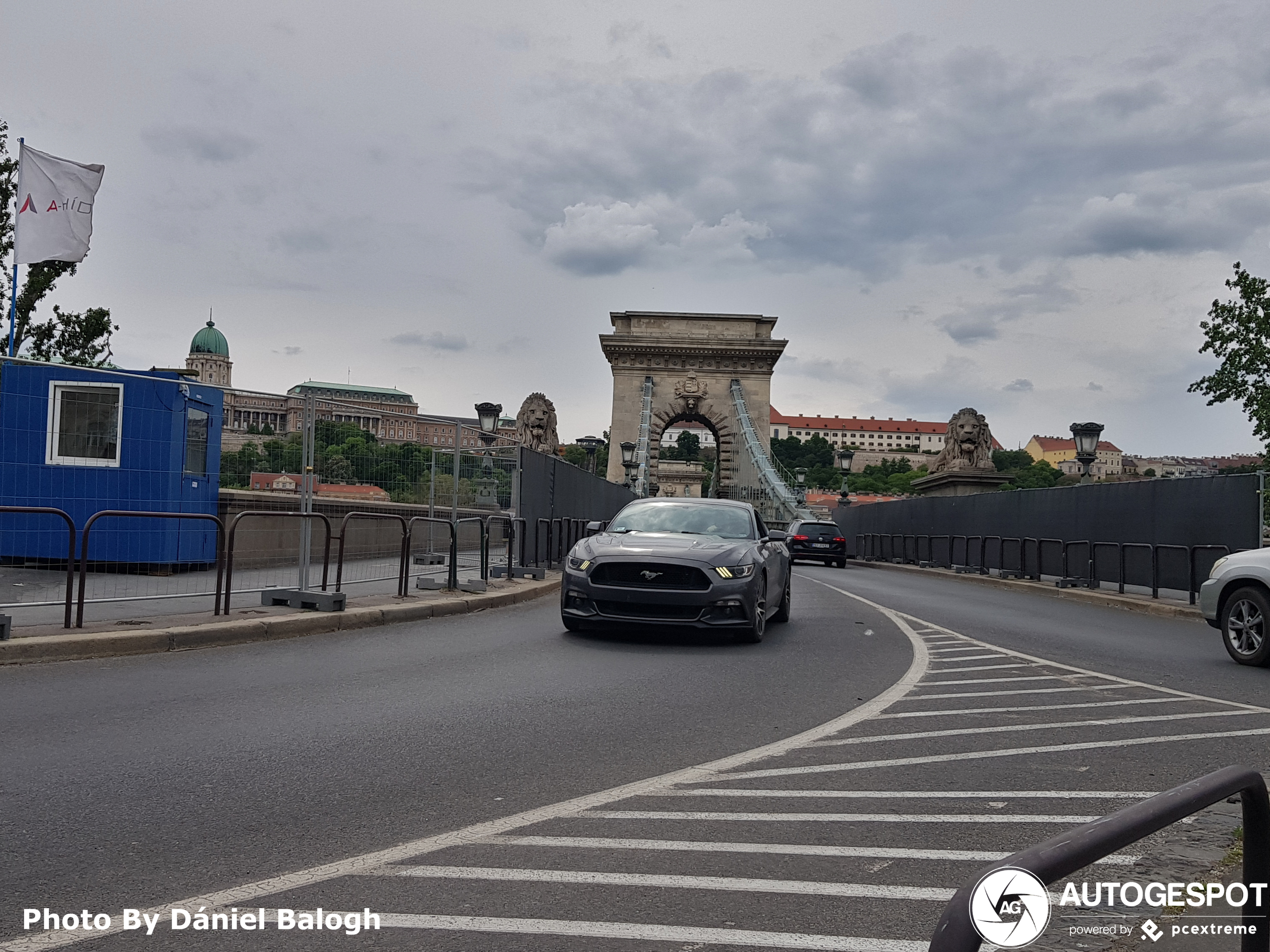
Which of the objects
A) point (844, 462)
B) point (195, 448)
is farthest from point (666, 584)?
point (844, 462)

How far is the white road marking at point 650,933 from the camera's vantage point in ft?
9.91

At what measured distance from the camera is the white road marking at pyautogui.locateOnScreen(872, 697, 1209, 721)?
6.74 metres

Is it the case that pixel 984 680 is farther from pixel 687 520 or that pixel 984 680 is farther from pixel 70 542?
pixel 70 542

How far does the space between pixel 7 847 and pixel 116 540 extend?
6826 millimetres

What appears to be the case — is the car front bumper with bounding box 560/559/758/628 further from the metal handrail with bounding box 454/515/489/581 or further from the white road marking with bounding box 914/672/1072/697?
the metal handrail with bounding box 454/515/489/581

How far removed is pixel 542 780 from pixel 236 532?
6.51 m

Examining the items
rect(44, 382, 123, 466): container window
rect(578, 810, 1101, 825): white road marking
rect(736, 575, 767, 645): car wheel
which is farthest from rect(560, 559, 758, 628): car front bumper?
rect(578, 810, 1101, 825): white road marking

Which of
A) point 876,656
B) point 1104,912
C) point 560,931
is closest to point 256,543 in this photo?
point 876,656

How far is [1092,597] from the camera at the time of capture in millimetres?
18172

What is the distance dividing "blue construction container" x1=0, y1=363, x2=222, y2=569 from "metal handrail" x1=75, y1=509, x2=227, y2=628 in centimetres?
22

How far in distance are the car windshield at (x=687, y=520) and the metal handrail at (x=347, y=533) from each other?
2.49 metres

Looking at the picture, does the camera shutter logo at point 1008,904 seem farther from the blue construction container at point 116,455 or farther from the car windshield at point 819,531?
the car windshield at point 819,531

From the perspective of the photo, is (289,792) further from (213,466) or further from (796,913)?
(213,466)

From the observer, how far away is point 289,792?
4504mm
